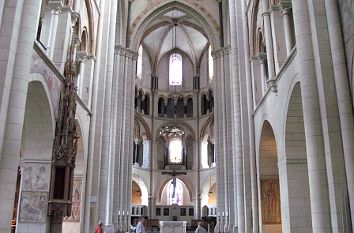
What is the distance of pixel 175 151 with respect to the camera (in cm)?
4119

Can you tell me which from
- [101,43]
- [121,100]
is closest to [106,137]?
[101,43]

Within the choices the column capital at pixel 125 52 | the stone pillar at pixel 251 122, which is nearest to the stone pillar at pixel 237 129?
the stone pillar at pixel 251 122

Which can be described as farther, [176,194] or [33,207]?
[176,194]

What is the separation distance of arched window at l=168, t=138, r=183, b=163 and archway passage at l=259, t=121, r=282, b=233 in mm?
25074

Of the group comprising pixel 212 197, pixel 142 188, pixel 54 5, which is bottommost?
pixel 212 197

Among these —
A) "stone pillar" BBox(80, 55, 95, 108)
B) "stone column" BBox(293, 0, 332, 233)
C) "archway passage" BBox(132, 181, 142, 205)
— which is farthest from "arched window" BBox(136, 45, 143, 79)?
"stone column" BBox(293, 0, 332, 233)

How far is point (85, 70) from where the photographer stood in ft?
56.7

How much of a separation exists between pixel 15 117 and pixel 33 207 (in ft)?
14.5

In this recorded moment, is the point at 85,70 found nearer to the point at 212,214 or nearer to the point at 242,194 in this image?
the point at 242,194

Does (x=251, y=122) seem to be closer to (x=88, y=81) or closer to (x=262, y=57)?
(x=262, y=57)

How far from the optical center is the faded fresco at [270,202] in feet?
50.7

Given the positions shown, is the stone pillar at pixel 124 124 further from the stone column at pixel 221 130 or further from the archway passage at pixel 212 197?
the archway passage at pixel 212 197

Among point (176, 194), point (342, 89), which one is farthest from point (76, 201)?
point (176, 194)

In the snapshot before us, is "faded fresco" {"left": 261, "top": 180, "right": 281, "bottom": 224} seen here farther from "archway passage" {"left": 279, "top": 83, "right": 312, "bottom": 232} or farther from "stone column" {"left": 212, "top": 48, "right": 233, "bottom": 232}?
"stone column" {"left": 212, "top": 48, "right": 233, "bottom": 232}
